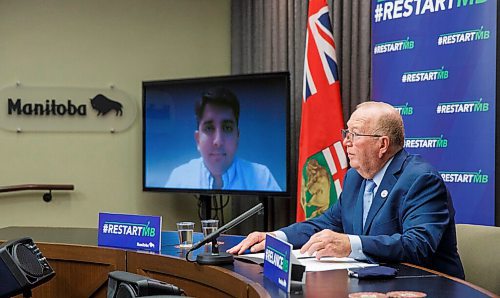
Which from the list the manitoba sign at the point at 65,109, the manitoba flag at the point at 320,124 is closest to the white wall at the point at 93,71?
the manitoba sign at the point at 65,109

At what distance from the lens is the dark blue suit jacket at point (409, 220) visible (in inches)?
99.3

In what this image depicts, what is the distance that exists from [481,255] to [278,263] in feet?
3.18

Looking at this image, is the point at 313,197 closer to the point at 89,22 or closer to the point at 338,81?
the point at 338,81

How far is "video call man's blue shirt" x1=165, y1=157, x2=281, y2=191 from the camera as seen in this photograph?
190 inches

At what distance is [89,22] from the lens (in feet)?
17.6

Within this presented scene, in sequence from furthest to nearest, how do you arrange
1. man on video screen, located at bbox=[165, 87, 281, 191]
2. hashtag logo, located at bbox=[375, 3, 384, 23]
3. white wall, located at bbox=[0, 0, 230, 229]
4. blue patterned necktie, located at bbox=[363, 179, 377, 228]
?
white wall, located at bbox=[0, 0, 230, 229], man on video screen, located at bbox=[165, 87, 281, 191], hashtag logo, located at bbox=[375, 3, 384, 23], blue patterned necktie, located at bbox=[363, 179, 377, 228]

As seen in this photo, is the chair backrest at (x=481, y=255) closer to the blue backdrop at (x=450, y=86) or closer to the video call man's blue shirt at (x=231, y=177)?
the blue backdrop at (x=450, y=86)

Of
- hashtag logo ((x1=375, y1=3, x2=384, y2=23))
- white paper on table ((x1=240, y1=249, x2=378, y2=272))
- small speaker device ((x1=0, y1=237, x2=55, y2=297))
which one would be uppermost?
hashtag logo ((x1=375, y1=3, x2=384, y2=23))

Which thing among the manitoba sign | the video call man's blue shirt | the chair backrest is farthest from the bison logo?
the chair backrest

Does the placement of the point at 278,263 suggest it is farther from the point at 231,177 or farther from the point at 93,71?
the point at 93,71

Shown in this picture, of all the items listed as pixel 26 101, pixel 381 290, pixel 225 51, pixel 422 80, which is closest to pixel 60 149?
pixel 26 101

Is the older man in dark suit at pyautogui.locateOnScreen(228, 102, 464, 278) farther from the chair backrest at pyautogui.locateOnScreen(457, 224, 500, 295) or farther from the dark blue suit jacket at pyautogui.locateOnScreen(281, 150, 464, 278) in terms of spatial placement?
the chair backrest at pyautogui.locateOnScreen(457, 224, 500, 295)

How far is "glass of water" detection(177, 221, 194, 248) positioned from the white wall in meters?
2.50

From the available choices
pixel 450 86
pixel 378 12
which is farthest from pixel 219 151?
pixel 450 86
